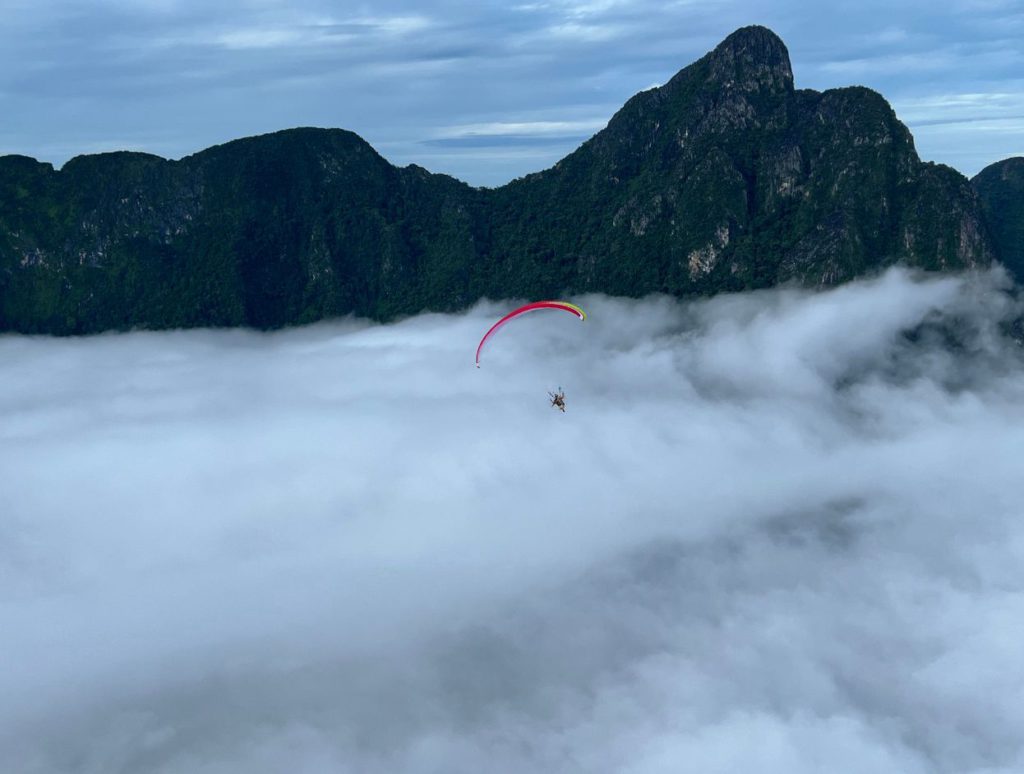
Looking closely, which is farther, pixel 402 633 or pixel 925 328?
pixel 925 328

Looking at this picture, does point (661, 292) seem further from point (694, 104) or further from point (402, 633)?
point (402, 633)

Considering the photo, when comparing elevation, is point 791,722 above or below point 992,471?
below

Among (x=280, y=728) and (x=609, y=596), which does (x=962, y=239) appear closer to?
(x=609, y=596)

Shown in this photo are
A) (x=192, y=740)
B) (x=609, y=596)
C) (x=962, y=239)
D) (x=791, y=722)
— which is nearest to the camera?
(x=791, y=722)

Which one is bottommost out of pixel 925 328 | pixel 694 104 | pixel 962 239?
pixel 925 328

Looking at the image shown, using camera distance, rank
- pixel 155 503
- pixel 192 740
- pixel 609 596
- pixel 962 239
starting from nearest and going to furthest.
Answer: pixel 192 740
pixel 609 596
pixel 962 239
pixel 155 503

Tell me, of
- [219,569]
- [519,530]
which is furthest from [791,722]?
[219,569]

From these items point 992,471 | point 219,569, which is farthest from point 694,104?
point 219,569
